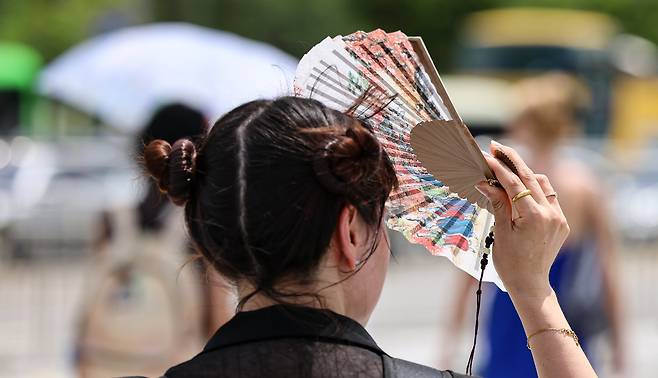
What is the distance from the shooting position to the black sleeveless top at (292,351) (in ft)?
4.91

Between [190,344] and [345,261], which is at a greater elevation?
[345,261]

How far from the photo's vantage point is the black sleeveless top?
1.50 m

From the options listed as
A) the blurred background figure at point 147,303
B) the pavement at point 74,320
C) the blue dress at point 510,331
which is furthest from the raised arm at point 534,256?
the pavement at point 74,320

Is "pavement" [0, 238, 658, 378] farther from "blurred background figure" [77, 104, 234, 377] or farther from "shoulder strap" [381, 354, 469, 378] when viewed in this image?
"shoulder strap" [381, 354, 469, 378]

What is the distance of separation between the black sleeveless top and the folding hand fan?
23 cm

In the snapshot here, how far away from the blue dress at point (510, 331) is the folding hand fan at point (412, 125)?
261 centimetres

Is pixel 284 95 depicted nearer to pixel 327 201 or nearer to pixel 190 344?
pixel 327 201

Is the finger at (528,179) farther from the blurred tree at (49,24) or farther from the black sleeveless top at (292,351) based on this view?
the blurred tree at (49,24)

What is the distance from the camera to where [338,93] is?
1.67 metres

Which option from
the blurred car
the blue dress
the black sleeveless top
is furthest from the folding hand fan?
the blurred car

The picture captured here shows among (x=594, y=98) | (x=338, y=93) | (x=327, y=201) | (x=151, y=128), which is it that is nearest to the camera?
(x=327, y=201)

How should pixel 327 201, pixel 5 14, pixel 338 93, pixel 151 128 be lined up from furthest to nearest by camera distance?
pixel 5 14 < pixel 151 128 < pixel 338 93 < pixel 327 201

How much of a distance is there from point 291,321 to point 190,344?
6.79ft

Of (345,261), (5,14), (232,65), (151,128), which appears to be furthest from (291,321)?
(5,14)
